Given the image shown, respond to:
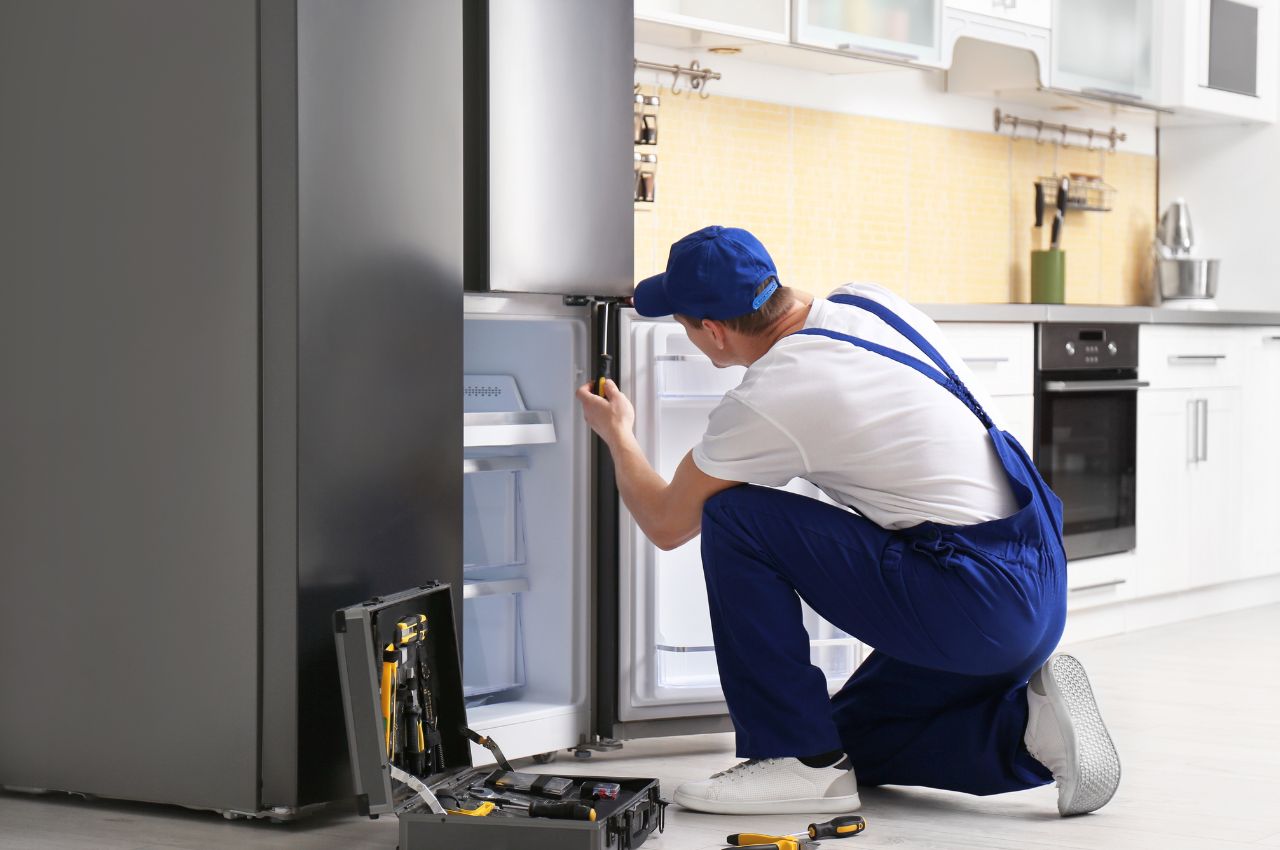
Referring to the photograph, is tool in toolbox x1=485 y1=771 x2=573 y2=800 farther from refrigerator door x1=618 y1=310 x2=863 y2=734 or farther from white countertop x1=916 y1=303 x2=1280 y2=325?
white countertop x1=916 y1=303 x2=1280 y2=325

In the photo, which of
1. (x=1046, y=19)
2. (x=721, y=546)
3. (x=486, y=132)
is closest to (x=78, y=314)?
A: (x=486, y=132)

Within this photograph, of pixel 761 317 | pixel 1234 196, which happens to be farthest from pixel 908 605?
pixel 1234 196

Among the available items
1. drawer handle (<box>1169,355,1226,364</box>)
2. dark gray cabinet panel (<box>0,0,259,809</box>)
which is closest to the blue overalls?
dark gray cabinet panel (<box>0,0,259,809</box>)

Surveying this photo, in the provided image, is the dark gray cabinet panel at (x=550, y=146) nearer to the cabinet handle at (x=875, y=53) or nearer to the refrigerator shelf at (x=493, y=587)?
the refrigerator shelf at (x=493, y=587)

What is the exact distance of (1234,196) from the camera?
5816 millimetres

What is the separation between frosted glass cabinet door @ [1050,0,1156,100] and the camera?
4.91 meters

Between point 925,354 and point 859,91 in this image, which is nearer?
point 925,354

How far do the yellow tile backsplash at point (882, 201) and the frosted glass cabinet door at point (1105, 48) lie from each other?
0.36 metres

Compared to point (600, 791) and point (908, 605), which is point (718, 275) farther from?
point (600, 791)

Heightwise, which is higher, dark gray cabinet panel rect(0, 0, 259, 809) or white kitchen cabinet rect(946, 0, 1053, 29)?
white kitchen cabinet rect(946, 0, 1053, 29)

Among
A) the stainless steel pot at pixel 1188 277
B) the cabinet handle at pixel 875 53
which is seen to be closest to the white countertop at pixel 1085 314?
the stainless steel pot at pixel 1188 277

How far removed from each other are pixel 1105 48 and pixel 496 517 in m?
3.02

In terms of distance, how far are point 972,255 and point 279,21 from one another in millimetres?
3201

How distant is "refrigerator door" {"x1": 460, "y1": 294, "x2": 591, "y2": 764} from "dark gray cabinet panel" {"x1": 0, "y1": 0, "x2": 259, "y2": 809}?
569 mm
